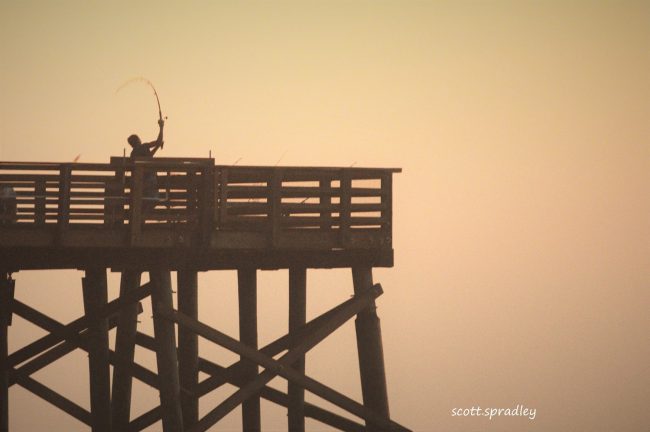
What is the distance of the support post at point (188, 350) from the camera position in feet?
81.6

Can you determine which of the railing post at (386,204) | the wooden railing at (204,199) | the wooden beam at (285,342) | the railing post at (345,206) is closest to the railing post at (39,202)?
the wooden railing at (204,199)

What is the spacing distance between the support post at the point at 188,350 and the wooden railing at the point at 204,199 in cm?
262

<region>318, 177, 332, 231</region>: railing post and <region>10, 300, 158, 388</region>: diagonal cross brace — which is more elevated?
<region>318, 177, 332, 231</region>: railing post

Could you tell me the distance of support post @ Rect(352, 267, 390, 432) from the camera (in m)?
23.4

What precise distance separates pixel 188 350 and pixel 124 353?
1.05m

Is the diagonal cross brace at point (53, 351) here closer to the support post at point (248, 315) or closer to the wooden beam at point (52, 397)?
the wooden beam at point (52, 397)

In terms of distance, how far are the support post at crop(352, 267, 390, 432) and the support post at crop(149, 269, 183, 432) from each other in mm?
2738

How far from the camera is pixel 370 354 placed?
23406mm

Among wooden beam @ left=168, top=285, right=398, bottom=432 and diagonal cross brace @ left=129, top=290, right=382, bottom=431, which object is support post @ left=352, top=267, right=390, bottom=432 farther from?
diagonal cross brace @ left=129, top=290, right=382, bottom=431

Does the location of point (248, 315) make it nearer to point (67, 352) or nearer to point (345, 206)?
point (67, 352)

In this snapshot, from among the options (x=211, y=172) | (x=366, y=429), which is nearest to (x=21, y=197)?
(x=211, y=172)

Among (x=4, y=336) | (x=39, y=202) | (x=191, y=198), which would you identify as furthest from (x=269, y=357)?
(x=4, y=336)

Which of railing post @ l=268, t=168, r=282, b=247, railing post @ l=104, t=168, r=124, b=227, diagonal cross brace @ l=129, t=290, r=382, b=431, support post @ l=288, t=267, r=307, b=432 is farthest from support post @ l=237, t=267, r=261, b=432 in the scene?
railing post @ l=104, t=168, r=124, b=227

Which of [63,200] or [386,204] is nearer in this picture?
[63,200]
